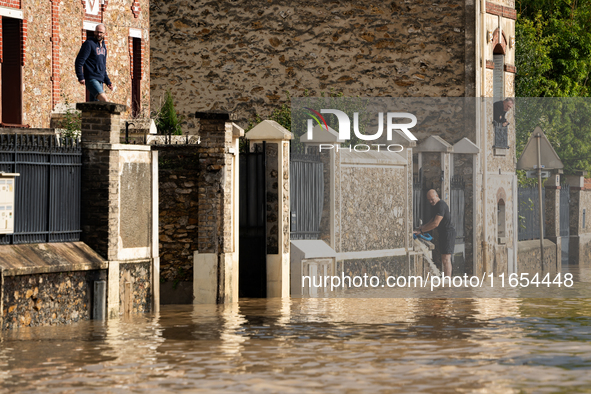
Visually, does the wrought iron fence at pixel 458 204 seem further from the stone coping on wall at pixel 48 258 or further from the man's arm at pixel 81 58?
the stone coping on wall at pixel 48 258

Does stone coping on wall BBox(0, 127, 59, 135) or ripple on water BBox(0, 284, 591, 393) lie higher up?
stone coping on wall BBox(0, 127, 59, 135)

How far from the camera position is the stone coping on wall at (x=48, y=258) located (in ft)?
41.9

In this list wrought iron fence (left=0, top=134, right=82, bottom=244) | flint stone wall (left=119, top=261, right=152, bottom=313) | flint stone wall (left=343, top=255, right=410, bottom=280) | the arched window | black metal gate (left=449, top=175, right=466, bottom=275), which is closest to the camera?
wrought iron fence (left=0, top=134, right=82, bottom=244)

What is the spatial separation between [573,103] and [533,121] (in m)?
3.67

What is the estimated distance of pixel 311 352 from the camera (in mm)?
11023

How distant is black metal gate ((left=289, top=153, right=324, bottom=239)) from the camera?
18.8 metres

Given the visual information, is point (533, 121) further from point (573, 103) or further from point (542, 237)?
point (542, 237)

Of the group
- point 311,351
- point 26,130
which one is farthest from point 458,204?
point 311,351

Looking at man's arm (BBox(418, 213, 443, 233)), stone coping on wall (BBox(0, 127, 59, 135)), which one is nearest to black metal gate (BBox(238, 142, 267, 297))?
stone coping on wall (BBox(0, 127, 59, 135))

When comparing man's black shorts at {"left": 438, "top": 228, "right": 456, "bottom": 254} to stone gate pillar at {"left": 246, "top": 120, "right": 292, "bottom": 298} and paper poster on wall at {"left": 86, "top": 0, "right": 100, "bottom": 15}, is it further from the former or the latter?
paper poster on wall at {"left": 86, "top": 0, "right": 100, "bottom": 15}

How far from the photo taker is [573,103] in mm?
37062

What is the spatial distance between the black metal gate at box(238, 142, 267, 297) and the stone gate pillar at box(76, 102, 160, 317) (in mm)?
2760

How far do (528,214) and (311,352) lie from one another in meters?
17.0

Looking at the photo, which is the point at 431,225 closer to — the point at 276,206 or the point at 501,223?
the point at 501,223
